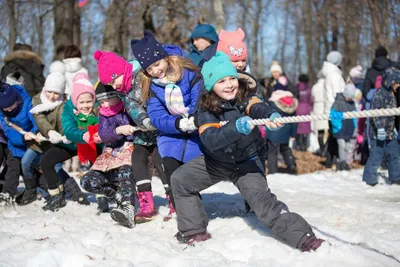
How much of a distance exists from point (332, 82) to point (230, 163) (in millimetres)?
6505

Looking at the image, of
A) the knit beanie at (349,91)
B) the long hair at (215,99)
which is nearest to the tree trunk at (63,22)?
the knit beanie at (349,91)

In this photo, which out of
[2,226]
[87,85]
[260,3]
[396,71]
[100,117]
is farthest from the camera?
[260,3]

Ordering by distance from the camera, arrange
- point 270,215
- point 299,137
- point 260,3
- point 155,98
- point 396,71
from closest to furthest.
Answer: point 270,215
point 155,98
point 396,71
point 299,137
point 260,3

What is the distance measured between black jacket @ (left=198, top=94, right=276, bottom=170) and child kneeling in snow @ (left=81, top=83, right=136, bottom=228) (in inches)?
47.5

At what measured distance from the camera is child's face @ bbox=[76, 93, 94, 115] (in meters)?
5.71

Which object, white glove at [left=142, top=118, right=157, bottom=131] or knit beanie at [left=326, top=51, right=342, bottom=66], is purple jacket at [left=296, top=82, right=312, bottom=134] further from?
white glove at [left=142, top=118, right=157, bottom=131]

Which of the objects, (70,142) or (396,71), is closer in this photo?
(70,142)

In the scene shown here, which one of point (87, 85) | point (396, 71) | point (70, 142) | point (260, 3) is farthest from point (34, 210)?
point (260, 3)

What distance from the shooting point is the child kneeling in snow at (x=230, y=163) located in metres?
3.71

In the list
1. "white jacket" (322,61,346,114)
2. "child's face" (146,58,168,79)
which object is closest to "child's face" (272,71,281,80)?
"white jacket" (322,61,346,114)

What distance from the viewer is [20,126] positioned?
6.60m

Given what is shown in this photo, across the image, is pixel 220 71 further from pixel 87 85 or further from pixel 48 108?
pixel 48 108

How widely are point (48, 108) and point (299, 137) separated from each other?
30.1 feet

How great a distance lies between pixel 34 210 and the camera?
6230 mm
